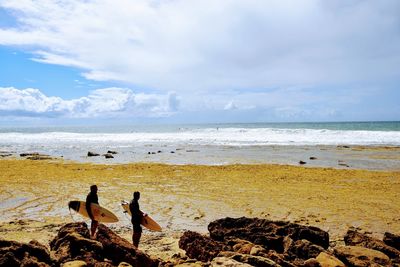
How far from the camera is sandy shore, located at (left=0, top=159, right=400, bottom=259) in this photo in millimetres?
9766

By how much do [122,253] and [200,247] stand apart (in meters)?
1.47

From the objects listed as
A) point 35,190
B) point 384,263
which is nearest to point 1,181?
point 35,190

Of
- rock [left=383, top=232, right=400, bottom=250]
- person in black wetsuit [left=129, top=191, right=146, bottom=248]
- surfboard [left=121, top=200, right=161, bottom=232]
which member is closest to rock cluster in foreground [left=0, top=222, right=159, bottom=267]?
person in black wetsuit [left=129, top=191, right=146, bottom=248]

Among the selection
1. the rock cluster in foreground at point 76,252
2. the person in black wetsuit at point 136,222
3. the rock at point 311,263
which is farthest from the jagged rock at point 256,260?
the person in black wetsuit at point 136,222

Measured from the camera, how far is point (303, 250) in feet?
22.5

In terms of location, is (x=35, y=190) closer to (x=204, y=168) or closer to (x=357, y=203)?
(x=204, y=168)

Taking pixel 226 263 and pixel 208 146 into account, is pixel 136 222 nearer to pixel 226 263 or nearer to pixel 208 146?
pixel 226 263

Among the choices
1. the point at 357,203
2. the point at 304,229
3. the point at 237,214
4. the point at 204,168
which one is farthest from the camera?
the point at 204,168

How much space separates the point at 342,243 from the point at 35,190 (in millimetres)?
11572

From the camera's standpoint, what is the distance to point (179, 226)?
32.1 feet

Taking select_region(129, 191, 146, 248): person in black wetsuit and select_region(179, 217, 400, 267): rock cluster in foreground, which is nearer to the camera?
select_region(179, 217, 400, 267): rock cluster in foreground

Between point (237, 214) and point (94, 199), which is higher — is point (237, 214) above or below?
below

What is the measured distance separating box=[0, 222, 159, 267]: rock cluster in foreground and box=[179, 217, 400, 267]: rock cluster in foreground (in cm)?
114

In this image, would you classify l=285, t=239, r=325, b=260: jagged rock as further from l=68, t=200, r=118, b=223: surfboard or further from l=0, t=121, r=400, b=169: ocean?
l=0, t=121, r=400, b=169: ocean
